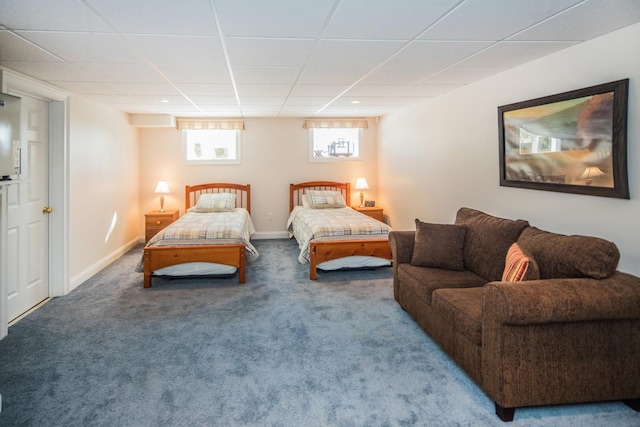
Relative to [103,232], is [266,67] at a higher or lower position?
higher

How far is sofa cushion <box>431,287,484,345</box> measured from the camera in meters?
2.20

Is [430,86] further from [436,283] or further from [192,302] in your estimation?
[192,302]

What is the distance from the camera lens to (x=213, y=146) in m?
6.77

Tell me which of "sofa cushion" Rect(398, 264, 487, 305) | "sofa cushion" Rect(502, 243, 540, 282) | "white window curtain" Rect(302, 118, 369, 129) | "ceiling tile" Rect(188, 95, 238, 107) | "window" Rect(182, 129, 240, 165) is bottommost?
"sofa cushion" Rect(398, 264, 487, 305)

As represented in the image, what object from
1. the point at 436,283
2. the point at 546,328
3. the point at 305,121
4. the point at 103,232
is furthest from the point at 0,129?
the point at 305,121

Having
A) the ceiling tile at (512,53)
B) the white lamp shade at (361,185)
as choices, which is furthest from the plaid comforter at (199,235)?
the ceiling tile at (512,53)

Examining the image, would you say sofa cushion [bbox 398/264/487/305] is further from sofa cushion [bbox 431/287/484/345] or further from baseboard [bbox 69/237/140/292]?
baseboard [bbox 69/237/140/292]

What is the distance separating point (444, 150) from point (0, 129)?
4156mm

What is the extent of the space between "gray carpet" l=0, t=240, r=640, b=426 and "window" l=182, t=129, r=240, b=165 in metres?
3.27

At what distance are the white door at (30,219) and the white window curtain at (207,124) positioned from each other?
2703 millimetres

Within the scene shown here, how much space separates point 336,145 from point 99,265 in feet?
14.3

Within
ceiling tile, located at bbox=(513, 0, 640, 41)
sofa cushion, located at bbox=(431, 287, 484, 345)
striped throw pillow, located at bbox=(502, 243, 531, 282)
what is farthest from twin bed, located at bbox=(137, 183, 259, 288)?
ceiling tile, located at bbox=(513, 0, 640, 41)

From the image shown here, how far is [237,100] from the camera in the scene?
4.84 m

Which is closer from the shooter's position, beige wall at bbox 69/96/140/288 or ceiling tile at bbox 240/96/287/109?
beige wall at bbox 69/96/140/288
